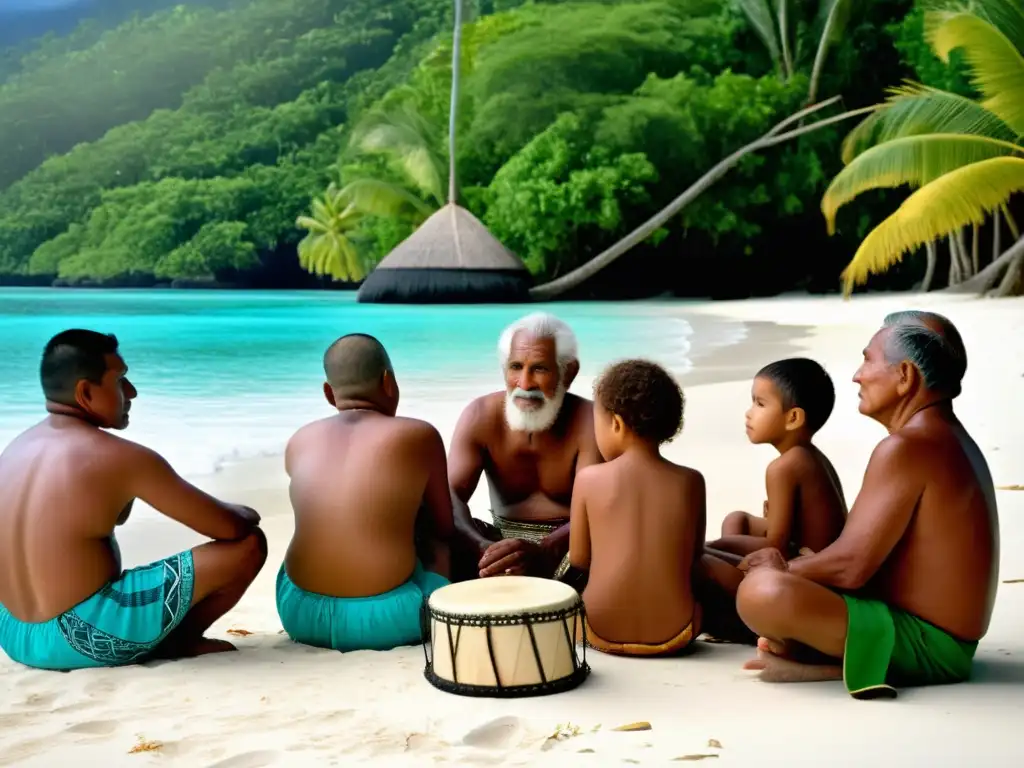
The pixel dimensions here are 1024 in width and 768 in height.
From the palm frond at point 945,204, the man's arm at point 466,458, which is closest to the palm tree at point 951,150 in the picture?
the palm frond at point 945,204

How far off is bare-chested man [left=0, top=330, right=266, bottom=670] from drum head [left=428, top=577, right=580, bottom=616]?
20.7 inches

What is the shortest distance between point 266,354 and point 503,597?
13304 mm

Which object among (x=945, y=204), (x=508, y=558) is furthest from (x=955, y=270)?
(x=508, y=558)

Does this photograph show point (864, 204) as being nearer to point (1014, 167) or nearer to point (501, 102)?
point (501, 102)

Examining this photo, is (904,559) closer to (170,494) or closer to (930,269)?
(170,494)

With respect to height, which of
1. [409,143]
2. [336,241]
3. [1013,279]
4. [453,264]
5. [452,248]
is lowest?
[1013,279]

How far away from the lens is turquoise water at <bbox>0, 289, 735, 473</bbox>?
8.62 meters

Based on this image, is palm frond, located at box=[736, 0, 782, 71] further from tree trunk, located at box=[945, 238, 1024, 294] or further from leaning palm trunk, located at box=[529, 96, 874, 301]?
tree trunk, located at box=[945, 238, 1024, 294]

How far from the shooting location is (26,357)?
1620 centimetres

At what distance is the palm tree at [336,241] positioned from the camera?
31.6 metres

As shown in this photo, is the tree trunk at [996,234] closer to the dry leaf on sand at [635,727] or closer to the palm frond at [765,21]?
the palm frond at [765,21]

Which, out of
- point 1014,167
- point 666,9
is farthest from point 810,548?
point 666,9

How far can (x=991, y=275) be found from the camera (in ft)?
58.7

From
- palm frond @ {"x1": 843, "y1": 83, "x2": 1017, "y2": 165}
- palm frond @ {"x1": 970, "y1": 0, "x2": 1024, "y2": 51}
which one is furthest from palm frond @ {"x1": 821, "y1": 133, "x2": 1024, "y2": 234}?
palm frond @ {"x1": 970, "y1": 0, "x2": 1024, "y2": 51}
